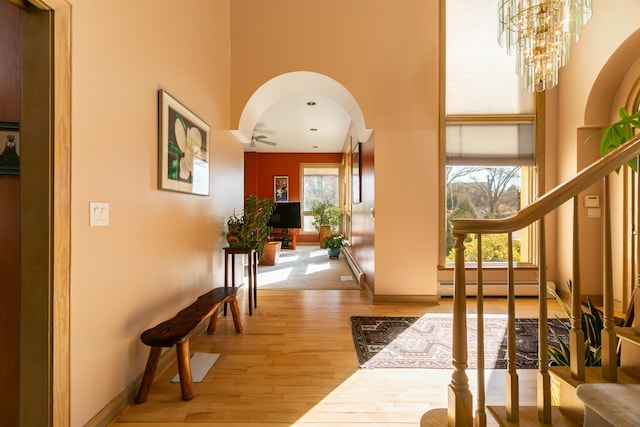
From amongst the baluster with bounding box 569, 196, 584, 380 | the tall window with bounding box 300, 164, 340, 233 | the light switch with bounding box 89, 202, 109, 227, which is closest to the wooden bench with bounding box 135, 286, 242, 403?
the light switch with bounding box 89, 202, 109, 227

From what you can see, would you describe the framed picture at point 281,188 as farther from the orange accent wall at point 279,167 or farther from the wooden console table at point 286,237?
the wooden console table at point 286,237

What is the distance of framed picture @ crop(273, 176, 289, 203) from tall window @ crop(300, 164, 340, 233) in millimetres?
560

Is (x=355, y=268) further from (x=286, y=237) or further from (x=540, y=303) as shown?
(x=540, y=303)

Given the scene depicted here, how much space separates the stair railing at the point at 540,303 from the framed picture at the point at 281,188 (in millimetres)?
7980

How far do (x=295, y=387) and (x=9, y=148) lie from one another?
2048 millimetres

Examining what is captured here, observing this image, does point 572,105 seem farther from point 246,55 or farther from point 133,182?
point 133,182

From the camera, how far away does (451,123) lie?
382cm

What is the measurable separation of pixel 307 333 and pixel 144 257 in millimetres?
1574

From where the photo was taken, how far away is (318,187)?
9320mm

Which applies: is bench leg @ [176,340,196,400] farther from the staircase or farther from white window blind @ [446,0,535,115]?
white window blind @ [446,0,535,115]

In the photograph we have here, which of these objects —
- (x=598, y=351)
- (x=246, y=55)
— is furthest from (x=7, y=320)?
(x=246, y=55)

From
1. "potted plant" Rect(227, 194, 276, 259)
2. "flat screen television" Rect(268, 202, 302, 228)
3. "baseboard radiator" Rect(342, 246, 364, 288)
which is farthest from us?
"flat screen television" Rect(268, 202, 302, 228)

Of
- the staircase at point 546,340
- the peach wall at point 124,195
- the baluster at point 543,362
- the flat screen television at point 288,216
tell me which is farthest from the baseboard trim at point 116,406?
the flat screen television at point 288,216

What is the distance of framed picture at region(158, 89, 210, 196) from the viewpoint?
213cm
